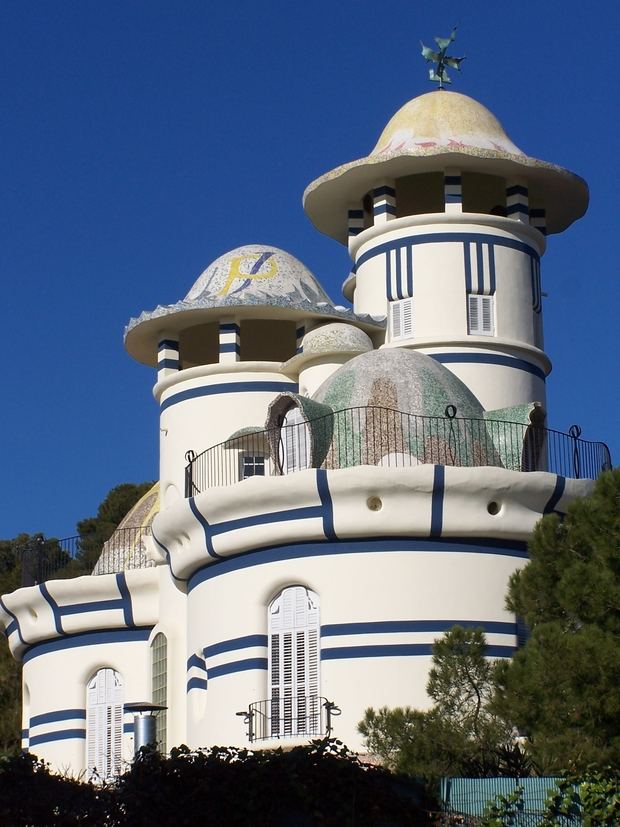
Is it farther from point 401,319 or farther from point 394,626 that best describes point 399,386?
point 401,319

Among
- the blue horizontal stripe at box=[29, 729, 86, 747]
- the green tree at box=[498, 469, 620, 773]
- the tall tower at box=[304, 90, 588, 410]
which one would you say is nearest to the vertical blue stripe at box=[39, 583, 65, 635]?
the blue horizontal stripe at box=[29, 729, 86, 747]

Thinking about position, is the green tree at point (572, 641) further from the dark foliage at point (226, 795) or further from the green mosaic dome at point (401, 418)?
the green mosaic dome at point (401, 418)

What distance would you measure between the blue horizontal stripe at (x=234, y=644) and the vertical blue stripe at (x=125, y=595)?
5.06 m

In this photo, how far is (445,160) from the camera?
107 feet

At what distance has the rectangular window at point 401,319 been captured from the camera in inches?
1278

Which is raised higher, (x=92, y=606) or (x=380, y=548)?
(x=92, y=606)

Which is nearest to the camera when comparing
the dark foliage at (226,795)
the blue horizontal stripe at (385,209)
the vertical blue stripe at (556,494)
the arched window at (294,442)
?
the dark foliage at (226,795)

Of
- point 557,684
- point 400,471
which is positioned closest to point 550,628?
point 557,684

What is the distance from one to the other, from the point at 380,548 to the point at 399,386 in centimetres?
297

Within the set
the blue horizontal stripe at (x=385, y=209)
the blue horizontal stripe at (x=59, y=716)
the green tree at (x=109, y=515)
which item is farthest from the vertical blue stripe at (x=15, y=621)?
the green tree at (x=109, y=515)

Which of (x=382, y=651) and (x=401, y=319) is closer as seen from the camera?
(x=382, y=651)

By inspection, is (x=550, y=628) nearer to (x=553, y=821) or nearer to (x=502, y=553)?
(x=553, y=821)

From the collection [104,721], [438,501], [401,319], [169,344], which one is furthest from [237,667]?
[169,344]

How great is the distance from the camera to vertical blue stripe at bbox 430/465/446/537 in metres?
26.7
